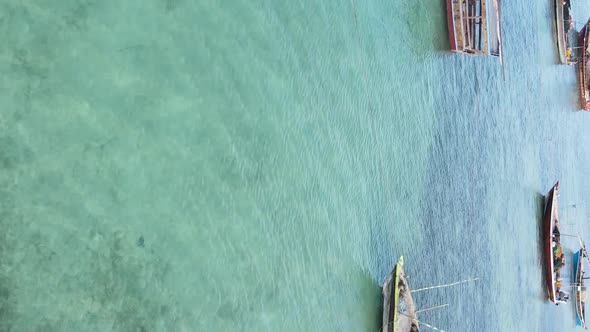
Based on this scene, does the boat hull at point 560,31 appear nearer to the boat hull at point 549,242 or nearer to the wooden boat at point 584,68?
the wooden boat at point 584,68

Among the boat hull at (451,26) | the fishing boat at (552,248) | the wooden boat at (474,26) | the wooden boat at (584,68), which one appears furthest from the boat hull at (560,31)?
the boat hull at (451,26)

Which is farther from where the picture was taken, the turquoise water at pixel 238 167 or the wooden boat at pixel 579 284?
the wooden boat at pixel 579 284

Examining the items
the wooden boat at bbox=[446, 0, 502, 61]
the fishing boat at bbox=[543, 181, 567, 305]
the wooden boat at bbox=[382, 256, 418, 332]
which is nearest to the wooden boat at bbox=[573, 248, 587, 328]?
the fishing boat at bbox=[543, 181, 567, 305]

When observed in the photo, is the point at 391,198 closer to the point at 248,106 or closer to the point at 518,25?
the point at 248,106

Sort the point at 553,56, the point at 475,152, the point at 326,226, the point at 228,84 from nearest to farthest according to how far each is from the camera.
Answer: the point at 228,84 → the point at 326,226 → the point at 475,152 → the point at 553,56

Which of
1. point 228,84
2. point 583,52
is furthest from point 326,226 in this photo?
point 583,52
